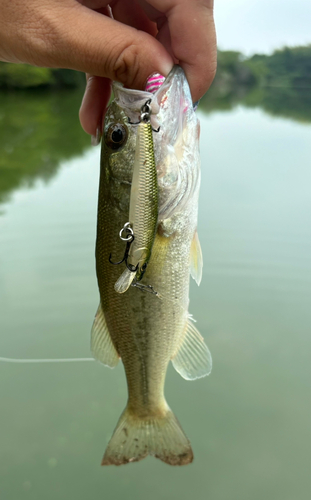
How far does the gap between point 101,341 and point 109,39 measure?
123 centimetres

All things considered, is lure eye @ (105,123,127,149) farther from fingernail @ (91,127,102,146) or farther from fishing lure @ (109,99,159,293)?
fingernail @ (91,127,102,146)

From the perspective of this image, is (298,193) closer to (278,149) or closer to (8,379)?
(278,149)

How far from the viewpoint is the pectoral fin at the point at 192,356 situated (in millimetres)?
1985

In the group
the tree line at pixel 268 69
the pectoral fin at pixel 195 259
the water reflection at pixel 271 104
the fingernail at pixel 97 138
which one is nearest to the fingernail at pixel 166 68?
the fingernail at pixel 97 138

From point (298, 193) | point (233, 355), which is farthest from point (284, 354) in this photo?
point (298, 193)

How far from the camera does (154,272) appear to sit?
1.72 metres

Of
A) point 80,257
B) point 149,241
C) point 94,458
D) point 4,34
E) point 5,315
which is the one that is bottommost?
point 94,458

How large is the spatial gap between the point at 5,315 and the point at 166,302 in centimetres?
331

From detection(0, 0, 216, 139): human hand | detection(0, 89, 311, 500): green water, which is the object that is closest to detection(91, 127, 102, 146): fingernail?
detection(0, 0, 216, 139): human hand

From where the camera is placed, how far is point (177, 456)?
204 cm

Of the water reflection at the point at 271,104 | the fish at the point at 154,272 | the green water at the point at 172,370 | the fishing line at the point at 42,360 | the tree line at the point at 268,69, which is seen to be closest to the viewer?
the fish at the point at 154,272

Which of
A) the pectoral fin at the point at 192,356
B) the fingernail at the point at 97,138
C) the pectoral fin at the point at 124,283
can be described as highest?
the fingernail at the point at 97,138

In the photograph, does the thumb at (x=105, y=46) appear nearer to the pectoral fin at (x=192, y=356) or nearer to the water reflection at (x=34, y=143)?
the pectoral fin at (x=192, y=356)

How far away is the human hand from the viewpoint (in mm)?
1449
